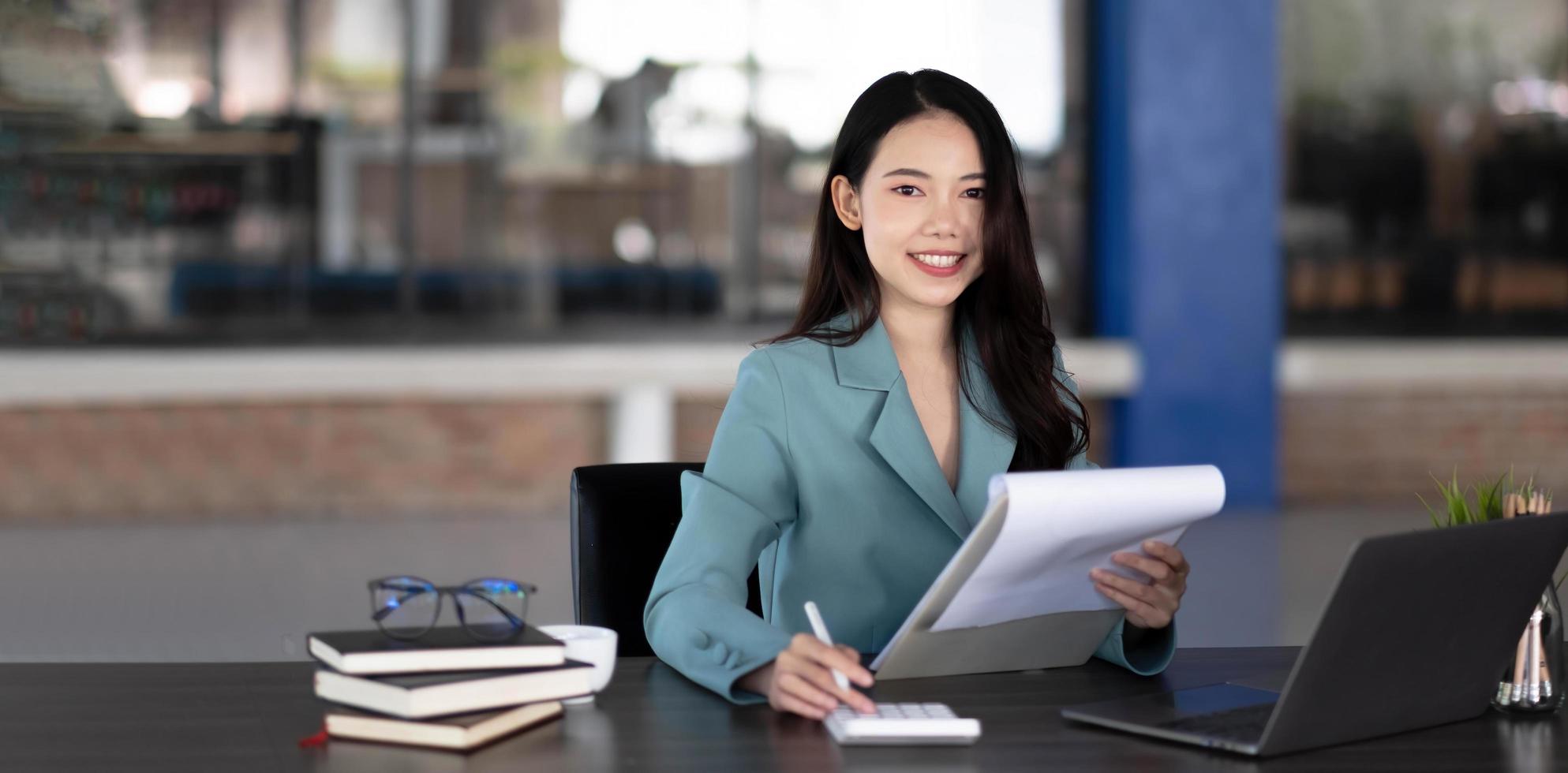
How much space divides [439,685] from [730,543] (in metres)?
0.45

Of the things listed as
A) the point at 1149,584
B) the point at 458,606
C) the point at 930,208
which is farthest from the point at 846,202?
the point at 458,606

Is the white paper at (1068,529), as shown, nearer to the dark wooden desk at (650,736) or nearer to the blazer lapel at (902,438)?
the dark wooden desk at (650,736)

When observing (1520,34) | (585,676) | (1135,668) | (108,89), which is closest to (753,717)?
(585,676)

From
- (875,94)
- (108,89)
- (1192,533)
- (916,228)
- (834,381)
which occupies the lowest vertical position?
(1192,533)

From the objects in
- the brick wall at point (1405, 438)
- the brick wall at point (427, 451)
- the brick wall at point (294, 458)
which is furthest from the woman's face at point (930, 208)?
the brick wall at point (1405, 438)

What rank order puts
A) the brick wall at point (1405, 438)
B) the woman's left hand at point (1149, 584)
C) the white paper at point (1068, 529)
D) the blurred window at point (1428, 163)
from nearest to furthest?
the white paper at point (1068, 529) < the woman's left hand at point (1149, 584) < the brick wall at point (1405, 438) < the blurred window at point (1428, 163)

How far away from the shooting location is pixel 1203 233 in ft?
22.7

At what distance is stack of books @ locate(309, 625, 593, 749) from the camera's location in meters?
1.34

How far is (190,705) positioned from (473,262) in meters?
5.88

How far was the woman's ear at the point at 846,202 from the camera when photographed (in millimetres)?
Result: 1937

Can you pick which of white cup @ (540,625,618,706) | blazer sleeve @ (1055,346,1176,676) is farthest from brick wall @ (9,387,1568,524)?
white cup @ (540,625,618,706)

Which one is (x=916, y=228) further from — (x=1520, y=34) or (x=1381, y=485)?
(x=1520, y=34)

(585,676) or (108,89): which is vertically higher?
(108,89)

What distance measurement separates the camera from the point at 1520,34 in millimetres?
7660
